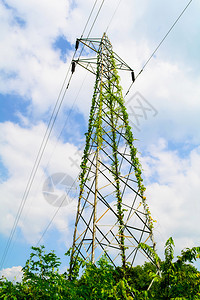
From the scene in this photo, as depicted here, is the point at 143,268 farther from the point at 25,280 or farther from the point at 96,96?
the point at 25,280

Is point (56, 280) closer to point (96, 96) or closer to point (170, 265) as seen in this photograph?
point (170, 265)

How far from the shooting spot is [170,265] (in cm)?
345

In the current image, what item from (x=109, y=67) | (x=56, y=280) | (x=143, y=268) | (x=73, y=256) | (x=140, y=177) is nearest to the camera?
(x=56, y=280)

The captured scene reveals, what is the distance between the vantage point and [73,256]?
5.87 m

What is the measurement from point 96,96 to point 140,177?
4.04 m

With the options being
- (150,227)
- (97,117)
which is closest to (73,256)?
(150,227)

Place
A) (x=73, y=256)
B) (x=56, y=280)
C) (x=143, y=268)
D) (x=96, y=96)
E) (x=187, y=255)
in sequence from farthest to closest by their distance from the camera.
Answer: (x=143, y=268), (x=96, y=96), (x=73, y=256), (x=187, y=255), (x=56, y=280)

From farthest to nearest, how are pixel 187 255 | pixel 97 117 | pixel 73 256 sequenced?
pixel 97 117 < pixel 73 256 < pixel 187 255

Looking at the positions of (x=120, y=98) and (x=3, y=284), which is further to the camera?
(x=120, y=98)

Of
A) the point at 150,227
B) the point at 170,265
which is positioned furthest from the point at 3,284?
the point at 150,227

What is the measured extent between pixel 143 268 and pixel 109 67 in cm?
1951

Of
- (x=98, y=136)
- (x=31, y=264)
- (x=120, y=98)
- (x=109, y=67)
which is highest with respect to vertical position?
(x=109, y=67)

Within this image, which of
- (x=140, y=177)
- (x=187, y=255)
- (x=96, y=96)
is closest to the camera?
(x=187, y=255)

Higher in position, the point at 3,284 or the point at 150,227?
the point at 150,227
